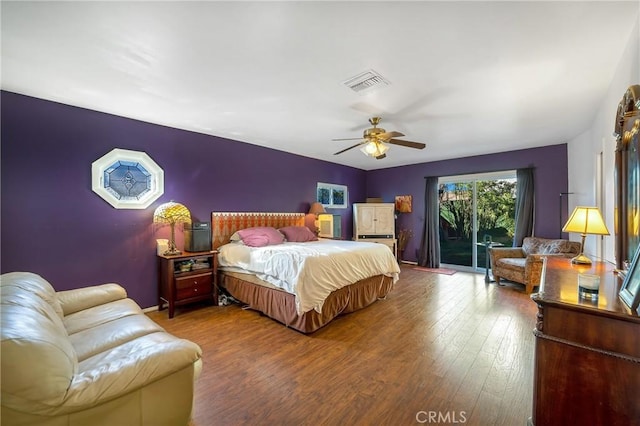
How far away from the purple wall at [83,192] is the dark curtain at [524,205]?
541 cm

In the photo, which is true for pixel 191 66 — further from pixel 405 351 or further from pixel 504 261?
pixel 504 261

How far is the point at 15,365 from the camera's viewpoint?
97 cm

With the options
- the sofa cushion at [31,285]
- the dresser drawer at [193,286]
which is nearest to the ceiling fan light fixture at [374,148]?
the dresser drawer at [193,286]

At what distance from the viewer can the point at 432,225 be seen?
6.27 metres

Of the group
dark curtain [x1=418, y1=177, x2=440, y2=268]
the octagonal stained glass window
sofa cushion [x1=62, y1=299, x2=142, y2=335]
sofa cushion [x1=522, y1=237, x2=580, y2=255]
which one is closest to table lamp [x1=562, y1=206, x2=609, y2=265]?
sofa cushion [x1=522, y1=237, x2=580, y2=255]

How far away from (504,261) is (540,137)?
2.16 meters

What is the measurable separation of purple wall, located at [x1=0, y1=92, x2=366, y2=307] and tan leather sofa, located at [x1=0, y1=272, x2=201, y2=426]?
1324mm

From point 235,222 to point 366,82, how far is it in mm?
3020

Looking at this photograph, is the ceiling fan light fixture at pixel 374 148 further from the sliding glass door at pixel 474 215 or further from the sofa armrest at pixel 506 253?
the sliding glass door at pixel 474 215

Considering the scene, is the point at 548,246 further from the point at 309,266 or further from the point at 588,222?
the point at 309,266

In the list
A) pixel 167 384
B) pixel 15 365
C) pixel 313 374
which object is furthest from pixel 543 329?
pixel 15 365

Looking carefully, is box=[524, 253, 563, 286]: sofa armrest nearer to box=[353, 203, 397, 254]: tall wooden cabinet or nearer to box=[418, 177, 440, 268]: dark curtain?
box=[418, 177, 440, 268]: dark curtain

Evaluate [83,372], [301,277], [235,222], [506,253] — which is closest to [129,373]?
[83,372]

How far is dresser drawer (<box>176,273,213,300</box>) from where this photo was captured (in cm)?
336
